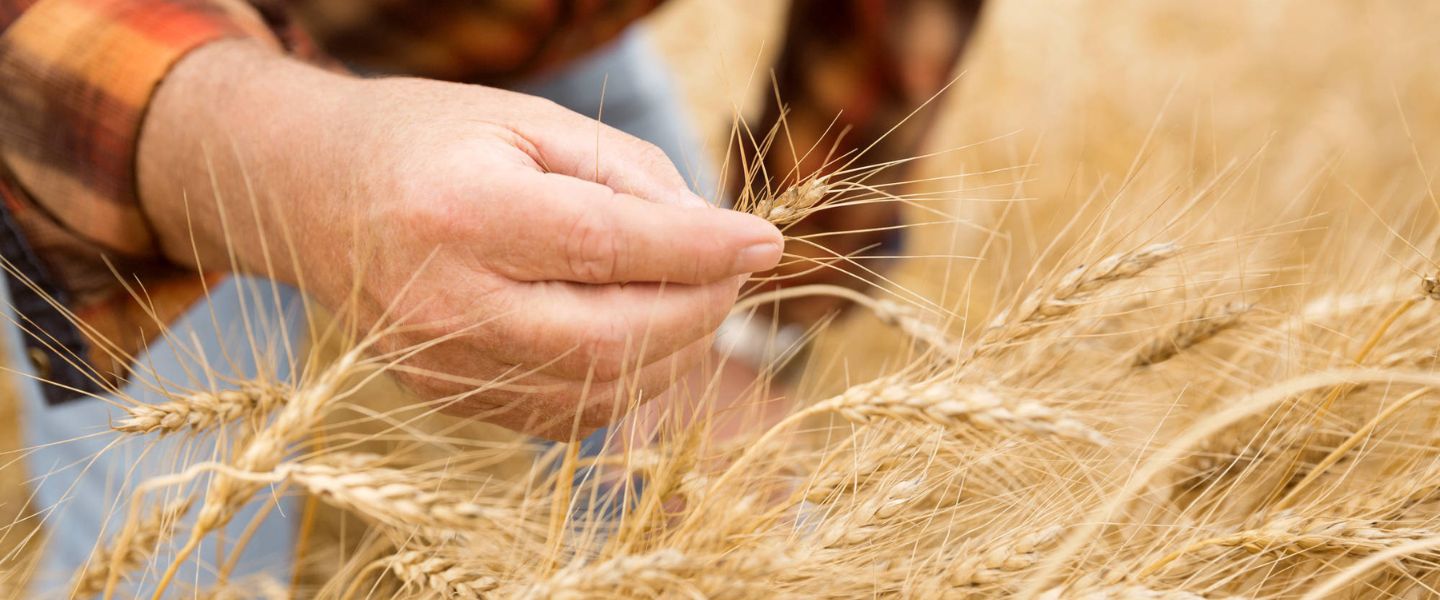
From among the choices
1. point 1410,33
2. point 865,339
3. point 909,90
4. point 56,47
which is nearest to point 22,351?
point 56,47

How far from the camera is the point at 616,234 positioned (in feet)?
1.40

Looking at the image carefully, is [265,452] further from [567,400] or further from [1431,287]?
[1431,287]

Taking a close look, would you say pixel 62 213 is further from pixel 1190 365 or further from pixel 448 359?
pixel 1190 365

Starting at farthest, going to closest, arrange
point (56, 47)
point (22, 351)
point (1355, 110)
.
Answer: point (1355, 110)
point (22, 351)
point (56, 47)

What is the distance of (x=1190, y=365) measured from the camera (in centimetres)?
66

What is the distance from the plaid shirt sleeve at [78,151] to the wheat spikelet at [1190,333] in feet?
2.18

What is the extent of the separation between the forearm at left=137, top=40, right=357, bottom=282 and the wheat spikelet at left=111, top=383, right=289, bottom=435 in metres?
0.07

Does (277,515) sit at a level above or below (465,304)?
below

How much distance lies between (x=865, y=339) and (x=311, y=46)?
1062 mm

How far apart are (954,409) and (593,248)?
179 millimetres

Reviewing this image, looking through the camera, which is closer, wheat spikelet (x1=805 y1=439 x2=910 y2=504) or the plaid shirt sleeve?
wheat spikelet (x1=805 y1=439 x2=910 y2=504)

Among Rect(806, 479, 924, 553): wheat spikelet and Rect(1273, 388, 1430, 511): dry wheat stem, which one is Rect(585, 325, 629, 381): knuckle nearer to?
Rect(806, 479, 924, 553): wheat spikelet

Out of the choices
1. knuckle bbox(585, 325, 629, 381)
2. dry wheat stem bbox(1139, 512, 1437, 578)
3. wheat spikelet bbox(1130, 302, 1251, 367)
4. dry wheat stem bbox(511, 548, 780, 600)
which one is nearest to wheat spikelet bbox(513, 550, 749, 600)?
dry wheat stem bbox(511, 548, 780, 600)

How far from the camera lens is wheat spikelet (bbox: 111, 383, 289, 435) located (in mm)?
466
